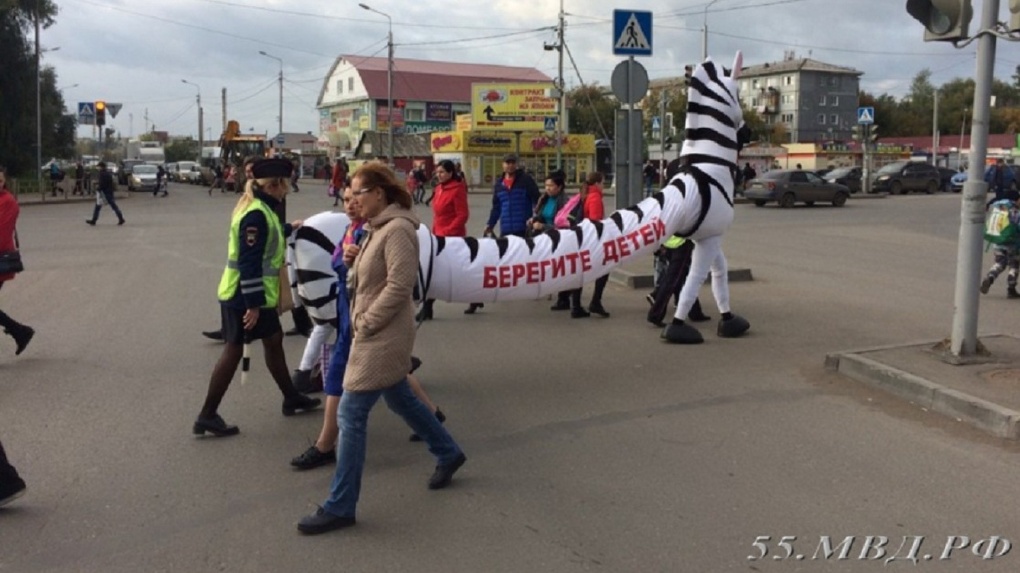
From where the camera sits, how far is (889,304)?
1116 centimetres

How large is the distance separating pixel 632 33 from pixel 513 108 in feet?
155

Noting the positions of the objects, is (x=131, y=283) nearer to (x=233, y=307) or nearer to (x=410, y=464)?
(x=233, y=307)

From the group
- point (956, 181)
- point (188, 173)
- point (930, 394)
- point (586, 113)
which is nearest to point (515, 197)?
point (930, 394)

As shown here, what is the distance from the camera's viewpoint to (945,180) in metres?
45.6

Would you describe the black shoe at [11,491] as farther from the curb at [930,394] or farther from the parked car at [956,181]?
the parked car at [956,181]

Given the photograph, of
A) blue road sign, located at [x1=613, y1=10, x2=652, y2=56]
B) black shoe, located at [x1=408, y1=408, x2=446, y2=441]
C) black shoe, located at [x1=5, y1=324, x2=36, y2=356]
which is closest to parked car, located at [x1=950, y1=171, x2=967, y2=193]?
blue road sign, located at [x1=613, y1=10, x2=652, y2=56]

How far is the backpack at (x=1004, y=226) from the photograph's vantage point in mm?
11812

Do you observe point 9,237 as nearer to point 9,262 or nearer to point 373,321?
point 9,262

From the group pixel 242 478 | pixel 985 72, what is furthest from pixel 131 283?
pixel 985 72

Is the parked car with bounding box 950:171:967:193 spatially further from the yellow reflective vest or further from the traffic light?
the yellow reflective vest

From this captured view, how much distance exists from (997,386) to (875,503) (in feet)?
8.11

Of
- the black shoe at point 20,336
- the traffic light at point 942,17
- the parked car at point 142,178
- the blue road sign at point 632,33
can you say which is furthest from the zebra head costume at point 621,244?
the parked car at point 142,178

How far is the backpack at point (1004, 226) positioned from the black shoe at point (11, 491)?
11223mm

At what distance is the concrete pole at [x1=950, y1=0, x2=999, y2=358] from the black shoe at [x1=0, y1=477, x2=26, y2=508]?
668 centimetres
